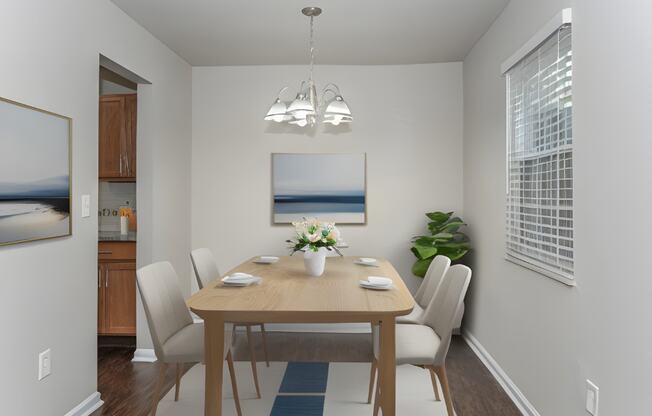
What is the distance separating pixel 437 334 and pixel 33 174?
2.35 metres

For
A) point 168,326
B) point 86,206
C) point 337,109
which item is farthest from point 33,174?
point 337,109

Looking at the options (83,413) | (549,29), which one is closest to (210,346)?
(83,413)

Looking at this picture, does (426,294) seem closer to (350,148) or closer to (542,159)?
(542,159)

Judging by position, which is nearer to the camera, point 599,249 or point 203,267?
point 599,249

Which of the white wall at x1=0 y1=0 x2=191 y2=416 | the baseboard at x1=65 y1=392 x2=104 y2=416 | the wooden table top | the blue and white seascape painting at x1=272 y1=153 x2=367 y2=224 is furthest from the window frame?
the baseboard at x1=65 y1=392 x2=104 y2=416

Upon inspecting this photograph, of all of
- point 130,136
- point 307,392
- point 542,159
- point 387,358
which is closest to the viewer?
point 387,358

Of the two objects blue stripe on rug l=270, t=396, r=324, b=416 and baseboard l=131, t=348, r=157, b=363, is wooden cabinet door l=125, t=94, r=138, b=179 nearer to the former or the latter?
baseboard l=131, t=348, r=157, b=363

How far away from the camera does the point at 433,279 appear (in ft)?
10.5

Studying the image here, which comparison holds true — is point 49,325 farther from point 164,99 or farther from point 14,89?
point 164,99

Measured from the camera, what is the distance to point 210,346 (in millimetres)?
2184

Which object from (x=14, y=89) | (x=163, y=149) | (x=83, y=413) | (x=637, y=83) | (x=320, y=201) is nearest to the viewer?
(x=637, y=83)

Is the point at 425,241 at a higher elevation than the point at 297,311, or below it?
higher

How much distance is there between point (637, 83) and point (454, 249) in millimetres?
2560

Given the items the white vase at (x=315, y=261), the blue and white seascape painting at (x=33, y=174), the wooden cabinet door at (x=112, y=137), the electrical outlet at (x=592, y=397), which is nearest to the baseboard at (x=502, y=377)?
the electrical outlet at (x=592, y=397)
